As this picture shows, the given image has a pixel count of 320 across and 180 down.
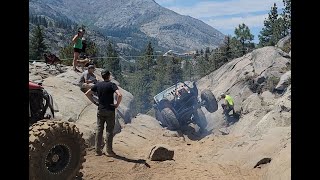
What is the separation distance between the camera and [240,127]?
15.4 meters

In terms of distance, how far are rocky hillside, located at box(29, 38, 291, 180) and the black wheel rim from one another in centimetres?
91

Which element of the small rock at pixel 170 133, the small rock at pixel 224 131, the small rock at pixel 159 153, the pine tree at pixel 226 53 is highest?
the pine tree at pixel 226 53

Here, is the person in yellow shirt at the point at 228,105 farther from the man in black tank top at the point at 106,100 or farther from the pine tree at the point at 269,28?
the pine tree at the point at 269,28

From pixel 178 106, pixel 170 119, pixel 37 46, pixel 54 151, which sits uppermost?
pixel 37 46

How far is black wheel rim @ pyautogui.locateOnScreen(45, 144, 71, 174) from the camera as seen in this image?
19.2 feet

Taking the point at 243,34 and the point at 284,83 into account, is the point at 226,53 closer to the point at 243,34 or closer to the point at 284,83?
the point at 243,34

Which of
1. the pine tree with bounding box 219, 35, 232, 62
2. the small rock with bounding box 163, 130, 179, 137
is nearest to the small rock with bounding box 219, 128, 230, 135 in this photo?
the small rock with bounding box 163, 130, 179, 137

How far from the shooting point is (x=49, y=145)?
5.72m

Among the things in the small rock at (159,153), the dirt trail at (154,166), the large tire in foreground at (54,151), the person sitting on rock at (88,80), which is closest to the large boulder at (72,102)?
the person sitting on rock at (88,80)

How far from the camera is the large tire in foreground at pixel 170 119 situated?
15.1 metres

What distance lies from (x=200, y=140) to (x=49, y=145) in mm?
8573

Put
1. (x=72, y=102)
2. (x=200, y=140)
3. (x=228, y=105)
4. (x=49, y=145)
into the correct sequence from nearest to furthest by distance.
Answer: (x=49, y=145) → (x=72, y=102) → (x=200, y=140) → (x=228, y=105)

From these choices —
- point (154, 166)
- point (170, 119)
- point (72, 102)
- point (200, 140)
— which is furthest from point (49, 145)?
point (170, 119)
